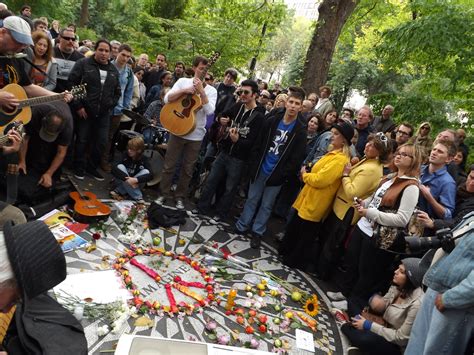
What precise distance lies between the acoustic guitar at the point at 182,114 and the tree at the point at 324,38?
417 centimetres

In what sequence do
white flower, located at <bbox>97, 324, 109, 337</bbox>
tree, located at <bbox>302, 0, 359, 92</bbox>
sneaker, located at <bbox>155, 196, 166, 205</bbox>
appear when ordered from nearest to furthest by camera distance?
white flower, located at <bbox>97, 324, 109, 337</bbox>, sneaker, located at <bbox>155, 196, 166, 205</bbox>, tree, located at <bbox>302, 0, 359, 92</bbox>

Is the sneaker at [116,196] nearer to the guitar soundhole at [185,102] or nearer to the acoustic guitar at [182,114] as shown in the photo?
the acoustic guitar at [182,114]

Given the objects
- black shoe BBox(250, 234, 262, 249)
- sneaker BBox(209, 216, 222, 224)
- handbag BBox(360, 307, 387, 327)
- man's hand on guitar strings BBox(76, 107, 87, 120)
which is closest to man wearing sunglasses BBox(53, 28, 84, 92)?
man's hand on guitar strings BBox(76, 107, 87, 120)

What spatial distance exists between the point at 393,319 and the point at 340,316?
811 mm

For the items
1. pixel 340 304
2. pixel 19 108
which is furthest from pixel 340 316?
pixel 19 108

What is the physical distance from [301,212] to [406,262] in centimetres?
160

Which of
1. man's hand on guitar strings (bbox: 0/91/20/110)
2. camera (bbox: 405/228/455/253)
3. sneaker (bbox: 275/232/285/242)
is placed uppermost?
camera (bbox: 405/228/455/253)

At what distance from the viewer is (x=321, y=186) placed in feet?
15.5

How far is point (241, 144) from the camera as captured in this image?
5.47 metres

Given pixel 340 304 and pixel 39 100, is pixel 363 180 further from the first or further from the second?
pixel 39 100

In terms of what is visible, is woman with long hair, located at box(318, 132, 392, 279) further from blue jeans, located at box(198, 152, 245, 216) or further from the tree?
the tree

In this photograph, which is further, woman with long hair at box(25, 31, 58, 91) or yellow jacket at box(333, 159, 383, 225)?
woman with long hair at box(25, 31, 58, 91)

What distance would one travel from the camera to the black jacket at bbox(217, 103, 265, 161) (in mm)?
5449

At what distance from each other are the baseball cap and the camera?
4.28 metres
